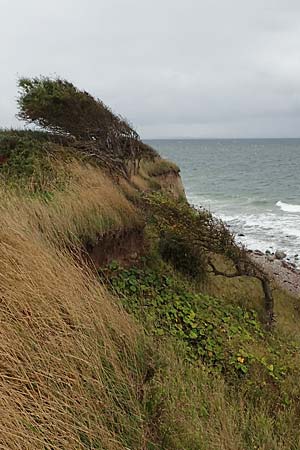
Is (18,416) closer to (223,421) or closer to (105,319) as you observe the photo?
(105,319)

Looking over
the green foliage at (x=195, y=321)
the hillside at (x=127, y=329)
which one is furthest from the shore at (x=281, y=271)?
the green foliage at (x=195, y=321)

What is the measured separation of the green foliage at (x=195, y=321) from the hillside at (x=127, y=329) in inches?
1.0

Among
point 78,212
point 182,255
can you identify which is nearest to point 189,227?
point 182,255

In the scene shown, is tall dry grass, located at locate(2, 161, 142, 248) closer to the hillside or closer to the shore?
the hillside

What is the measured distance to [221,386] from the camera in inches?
157

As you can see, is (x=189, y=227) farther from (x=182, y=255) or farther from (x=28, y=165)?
(x=28, y=165)

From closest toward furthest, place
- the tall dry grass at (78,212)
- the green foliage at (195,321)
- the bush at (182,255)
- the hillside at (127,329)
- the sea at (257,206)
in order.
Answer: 1. the hillside at (127,329)
2. the green foliage at (195,321)
3. the tall dry grass at (78,212)
4. the bush at (182,255)
5. the sea at (257,206)

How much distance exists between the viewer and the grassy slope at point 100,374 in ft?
7.82

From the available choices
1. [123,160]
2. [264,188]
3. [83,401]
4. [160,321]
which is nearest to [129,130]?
[123,160]

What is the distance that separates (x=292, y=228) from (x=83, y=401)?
74.6ft

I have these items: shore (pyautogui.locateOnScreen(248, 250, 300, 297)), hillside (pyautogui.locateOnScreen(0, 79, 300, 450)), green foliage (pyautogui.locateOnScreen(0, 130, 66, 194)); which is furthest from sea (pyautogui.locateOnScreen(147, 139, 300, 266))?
green foliage (pyautogui.locateOnScreen(0, 130, 66, 194))

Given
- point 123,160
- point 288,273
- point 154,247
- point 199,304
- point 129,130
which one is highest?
point 129,130

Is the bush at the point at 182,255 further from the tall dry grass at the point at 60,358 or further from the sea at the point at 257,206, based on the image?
the tall dry grass at the point at 60,358

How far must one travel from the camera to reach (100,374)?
2893 millimetres
